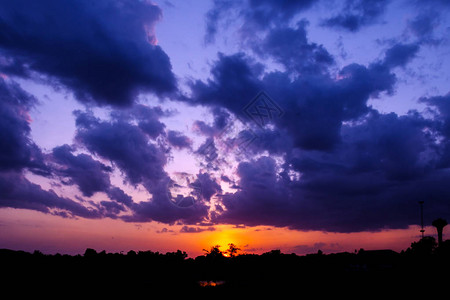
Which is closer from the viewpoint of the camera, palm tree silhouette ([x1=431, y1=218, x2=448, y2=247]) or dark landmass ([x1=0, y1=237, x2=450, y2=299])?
dark landmass ([x1=0, y1=237, x2=450, y2=299])

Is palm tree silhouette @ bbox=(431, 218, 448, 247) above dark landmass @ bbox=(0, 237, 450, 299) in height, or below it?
above

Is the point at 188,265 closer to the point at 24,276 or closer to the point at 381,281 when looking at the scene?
the point at 24,276

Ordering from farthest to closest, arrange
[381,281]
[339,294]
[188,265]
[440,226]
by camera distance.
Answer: [188,265] → [440,226] → [381,281] → [339,294]

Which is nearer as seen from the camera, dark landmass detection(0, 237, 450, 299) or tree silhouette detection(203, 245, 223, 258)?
dark landmass detection(0, 237, 450, 299)

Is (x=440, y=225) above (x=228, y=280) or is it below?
above

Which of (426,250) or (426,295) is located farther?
(426,250)

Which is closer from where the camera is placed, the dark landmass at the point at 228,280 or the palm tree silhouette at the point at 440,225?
the dark landmass at the point at 228,280

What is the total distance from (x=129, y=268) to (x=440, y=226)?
8435 centimetres

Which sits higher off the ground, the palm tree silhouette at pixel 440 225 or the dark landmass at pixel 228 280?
the palm tree silhouette at pixel 440 225

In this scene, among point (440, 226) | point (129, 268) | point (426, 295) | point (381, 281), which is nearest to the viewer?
point (426, 295)

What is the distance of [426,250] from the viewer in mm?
110438

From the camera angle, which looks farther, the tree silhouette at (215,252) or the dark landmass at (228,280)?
the tree silhouette at (215,252)

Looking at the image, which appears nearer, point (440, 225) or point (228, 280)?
point (440, 225)

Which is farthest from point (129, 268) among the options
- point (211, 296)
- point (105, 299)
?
point (211, 296)
